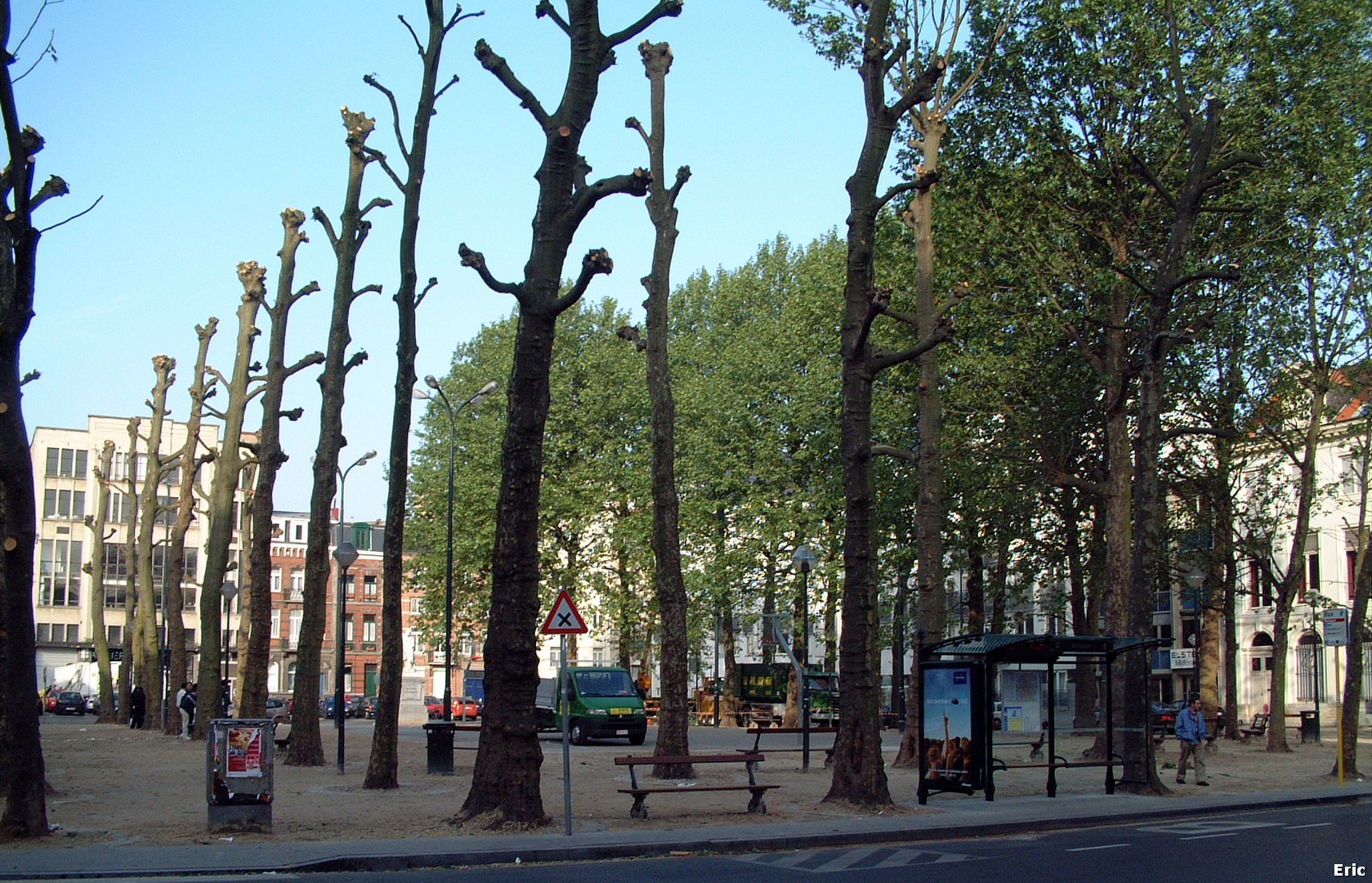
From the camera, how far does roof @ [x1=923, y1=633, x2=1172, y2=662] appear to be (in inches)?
728

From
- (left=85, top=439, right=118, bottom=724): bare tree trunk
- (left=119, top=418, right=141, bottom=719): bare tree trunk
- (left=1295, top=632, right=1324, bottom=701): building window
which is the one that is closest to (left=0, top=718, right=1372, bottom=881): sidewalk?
(left=119, top=418, right=141, bottom=719): bare tree trunk

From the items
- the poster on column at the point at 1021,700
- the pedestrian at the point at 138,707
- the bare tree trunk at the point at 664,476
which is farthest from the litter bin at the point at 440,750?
the pedestrian at the point at 138,707

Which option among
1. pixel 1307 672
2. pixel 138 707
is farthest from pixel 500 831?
pixel 1307 672

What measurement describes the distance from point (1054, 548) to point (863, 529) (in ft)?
64.8

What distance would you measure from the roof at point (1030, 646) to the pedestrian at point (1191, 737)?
2707mm

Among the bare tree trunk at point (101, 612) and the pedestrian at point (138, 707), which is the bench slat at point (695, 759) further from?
the bare tree trunk at point (101, 612)

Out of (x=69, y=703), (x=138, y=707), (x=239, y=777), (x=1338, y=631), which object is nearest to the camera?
(x=239, y=777)

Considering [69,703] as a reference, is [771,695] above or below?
above

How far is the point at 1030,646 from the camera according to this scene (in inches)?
747

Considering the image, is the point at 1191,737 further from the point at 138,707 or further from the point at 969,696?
the point at 138,707

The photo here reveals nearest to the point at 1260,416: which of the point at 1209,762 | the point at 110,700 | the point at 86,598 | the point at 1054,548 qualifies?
the point at 1054,548

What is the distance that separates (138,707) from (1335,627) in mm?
37959

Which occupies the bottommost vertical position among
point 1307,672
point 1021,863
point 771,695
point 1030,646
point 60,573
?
point 771,695

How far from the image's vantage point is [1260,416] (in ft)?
108
